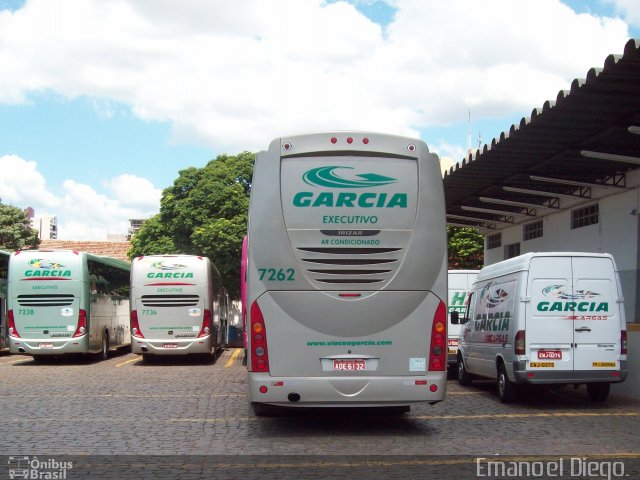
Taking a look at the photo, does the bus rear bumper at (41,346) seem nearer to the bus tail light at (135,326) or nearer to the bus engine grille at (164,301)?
Answer: the bus tail light at (135,326)

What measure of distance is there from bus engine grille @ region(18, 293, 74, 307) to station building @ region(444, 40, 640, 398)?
37.8 ft

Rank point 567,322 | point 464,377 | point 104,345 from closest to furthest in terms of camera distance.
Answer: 1. point 567,322
2. point 464,377
3. point 104,345

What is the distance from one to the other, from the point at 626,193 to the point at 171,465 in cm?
1407

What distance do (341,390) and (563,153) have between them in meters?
9.57

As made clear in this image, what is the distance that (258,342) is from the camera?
33.2ft

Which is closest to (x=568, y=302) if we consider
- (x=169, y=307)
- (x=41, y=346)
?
(x=169, y=307)

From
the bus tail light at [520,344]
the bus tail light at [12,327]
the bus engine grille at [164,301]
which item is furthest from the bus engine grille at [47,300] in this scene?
the bus tail light at [520,344]

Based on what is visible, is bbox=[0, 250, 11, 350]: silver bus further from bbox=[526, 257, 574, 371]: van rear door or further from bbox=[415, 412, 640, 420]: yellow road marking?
bbox=[526, 257, 574, 371]: van rear door

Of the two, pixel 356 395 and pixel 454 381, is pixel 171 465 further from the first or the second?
pixel 454 381

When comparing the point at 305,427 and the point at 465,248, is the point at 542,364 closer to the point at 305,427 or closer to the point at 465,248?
the point at 305,427

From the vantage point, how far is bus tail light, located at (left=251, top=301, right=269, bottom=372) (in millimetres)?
10109

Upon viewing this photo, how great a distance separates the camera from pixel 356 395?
1007cm

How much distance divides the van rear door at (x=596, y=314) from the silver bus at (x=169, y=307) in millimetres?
13377

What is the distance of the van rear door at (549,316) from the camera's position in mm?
13508
